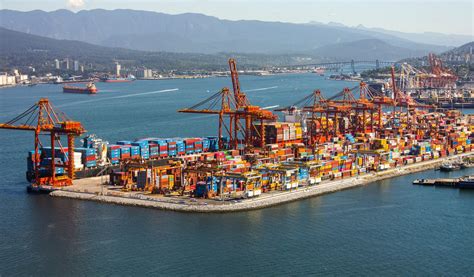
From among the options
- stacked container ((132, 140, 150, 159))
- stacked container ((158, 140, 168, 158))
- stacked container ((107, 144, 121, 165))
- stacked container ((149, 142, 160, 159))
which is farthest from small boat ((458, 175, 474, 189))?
stacked container ((107, 144, 121, 165))

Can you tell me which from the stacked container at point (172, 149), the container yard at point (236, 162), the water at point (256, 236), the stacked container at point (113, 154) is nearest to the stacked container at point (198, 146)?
the container yard at point (236, 162)

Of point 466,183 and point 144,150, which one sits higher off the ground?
point 144,150

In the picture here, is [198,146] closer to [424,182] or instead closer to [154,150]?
[154,150]

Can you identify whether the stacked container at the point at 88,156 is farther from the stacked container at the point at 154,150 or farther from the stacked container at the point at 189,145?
the stacked container at the point at 189,145

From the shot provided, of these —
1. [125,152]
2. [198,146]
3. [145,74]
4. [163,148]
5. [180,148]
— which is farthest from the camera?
[145,74]

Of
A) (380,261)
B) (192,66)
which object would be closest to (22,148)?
(380,261)

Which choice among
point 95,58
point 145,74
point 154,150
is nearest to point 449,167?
point 154,150
